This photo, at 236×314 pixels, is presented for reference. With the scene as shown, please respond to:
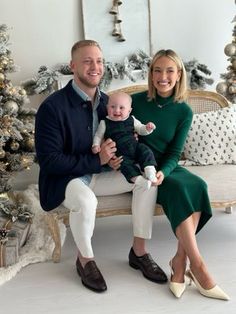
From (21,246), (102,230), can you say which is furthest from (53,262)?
(102,230)

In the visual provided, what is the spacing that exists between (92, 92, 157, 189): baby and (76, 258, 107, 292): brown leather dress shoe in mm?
482

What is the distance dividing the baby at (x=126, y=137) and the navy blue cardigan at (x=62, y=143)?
8cm

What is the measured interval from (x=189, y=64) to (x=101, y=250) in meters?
1.81

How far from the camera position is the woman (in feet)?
6.32

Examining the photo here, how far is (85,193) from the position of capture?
199 centimetres

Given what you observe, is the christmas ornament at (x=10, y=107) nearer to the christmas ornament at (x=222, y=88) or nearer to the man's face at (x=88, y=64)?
the man's face at (x=88, y=64)

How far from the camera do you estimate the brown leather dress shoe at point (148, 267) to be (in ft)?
6.73

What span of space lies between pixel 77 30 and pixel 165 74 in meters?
1.53

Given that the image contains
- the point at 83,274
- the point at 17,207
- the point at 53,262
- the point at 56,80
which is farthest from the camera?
the point at 56,80

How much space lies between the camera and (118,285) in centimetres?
205

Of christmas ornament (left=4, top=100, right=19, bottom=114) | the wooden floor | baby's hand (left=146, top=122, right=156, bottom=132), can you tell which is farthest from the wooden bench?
christmas ornament (left=4, top=100, right=19, bottom=114)

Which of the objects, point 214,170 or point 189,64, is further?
point 189,64

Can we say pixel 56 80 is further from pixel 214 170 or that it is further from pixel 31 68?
pixel 214 170

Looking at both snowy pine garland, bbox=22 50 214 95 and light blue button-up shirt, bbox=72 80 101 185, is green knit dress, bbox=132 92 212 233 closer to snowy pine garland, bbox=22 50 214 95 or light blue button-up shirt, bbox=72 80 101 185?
light blue button-up shirt, bbox=72 80 101 185
